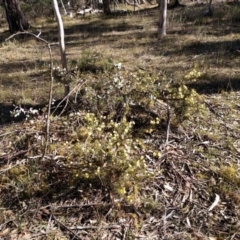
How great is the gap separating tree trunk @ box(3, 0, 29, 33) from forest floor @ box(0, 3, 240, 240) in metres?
4.87

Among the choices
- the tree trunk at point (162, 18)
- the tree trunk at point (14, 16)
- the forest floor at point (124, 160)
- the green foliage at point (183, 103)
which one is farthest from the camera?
the tree trunk at point (14, 16)

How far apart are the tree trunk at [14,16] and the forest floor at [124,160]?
487cm

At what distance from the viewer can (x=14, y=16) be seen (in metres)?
10.2

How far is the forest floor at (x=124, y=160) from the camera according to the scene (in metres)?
2.88

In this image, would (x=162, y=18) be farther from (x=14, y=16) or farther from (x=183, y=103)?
(x=183, y=103)

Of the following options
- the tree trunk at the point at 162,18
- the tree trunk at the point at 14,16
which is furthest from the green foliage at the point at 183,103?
the tree trunk at the point at 14,16

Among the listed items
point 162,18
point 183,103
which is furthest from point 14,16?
point 183,103

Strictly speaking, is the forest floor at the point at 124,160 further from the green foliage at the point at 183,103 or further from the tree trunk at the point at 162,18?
the tree trunk at the point at 162,18

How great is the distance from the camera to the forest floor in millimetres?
2881

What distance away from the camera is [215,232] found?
282 cm

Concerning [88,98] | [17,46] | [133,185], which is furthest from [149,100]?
[17,46]

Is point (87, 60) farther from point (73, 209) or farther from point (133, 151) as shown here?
point (73, 209)

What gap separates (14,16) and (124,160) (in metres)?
8.70

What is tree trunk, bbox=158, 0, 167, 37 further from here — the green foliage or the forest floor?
the green foliage
